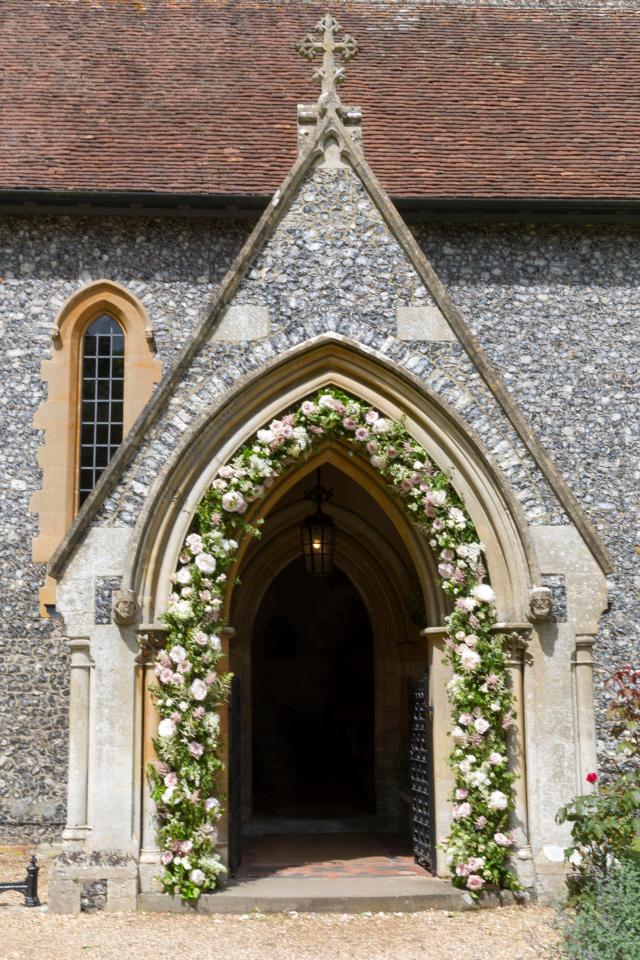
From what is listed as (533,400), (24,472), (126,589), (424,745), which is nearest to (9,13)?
(24,472)

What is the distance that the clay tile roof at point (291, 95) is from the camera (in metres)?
11.6

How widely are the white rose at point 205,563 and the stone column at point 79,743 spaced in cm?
97

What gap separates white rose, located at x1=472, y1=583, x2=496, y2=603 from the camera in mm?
7582

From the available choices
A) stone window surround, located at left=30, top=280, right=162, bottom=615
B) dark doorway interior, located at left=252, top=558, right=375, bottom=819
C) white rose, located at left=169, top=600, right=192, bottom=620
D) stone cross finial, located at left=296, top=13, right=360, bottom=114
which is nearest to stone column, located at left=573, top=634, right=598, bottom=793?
white rose, located at left=169, top=600, right=192, bottom=620

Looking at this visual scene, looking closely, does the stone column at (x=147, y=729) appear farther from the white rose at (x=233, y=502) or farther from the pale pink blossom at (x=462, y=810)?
the pale pink blossom at (x=462, y=810)

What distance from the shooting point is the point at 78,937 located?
6566 millimetres

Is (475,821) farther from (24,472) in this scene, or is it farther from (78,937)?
(24,472)

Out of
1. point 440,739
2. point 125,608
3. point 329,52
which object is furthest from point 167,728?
point 329,52

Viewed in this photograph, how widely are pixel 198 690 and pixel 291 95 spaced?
8.50 m

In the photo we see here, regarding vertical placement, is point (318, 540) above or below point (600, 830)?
above

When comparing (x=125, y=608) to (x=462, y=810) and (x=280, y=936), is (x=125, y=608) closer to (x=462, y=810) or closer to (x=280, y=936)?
(x=280, y=936)

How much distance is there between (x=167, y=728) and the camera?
24.0 ft

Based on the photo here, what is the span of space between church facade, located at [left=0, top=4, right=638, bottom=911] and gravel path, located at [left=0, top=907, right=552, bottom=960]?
0.37 meters

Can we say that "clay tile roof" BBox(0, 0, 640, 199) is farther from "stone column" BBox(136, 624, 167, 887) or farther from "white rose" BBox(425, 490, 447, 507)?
"stone column" BBox(136, 624, 167, 887)
